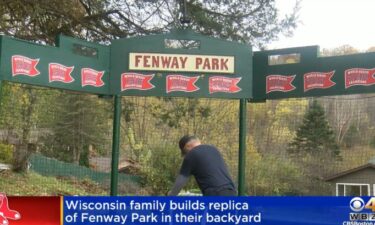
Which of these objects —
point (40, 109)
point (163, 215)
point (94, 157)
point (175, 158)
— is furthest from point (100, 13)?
point (163, 215)

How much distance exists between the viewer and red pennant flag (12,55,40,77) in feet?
23.9

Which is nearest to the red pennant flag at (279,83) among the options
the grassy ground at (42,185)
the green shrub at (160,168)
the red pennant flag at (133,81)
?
the red pennant flag at (133,81)

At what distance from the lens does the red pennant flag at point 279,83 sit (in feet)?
27.9

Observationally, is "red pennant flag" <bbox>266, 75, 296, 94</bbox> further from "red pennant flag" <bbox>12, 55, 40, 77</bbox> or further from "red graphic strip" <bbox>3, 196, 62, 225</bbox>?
"red graphic strip" <bbox>3, 196, 62, 225</bbox>

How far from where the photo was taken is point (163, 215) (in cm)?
492

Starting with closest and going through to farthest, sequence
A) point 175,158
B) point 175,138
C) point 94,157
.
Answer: point 175,138
point 94,157
point 175,158

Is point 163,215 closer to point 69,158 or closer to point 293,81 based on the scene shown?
point 293,81

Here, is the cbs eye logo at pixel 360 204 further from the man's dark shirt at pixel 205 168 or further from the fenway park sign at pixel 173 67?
the fenway park sign at pixel 173 67

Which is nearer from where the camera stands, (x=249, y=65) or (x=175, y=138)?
(x=249, y=65)

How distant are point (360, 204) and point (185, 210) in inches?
63.4

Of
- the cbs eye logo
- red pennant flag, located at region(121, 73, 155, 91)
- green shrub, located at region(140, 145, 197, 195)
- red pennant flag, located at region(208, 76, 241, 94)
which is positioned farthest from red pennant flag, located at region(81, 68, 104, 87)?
the cbs eye logo

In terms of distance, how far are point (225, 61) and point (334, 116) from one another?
14.0 feet

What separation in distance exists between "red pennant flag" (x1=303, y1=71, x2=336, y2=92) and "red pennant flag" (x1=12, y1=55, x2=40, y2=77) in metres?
4.01

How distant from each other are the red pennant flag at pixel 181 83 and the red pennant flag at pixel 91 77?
3.37ft
